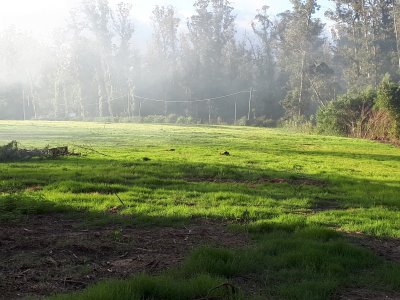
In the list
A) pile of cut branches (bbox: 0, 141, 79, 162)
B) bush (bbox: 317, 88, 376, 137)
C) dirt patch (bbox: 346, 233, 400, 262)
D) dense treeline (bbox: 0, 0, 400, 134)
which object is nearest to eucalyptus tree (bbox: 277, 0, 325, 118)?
dense treeline (bbox: 0, 0, 400, 134)

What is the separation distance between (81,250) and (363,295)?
391 centimetres

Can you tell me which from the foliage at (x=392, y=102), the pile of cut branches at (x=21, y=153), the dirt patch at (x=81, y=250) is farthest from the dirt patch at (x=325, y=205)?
the foliage at (x=392, y=102)

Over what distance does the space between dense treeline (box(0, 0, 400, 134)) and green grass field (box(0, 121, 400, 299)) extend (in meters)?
60.6

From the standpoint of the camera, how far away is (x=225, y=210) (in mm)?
10031

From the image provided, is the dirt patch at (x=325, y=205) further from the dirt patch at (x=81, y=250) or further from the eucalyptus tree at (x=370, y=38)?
the eucalyptus tree at (x=370, y=38)

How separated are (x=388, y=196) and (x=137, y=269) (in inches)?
330

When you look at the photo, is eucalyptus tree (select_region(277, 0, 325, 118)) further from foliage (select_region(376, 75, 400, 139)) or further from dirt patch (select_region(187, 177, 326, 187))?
dirt patch (select_region(187, 177, 326, 187))

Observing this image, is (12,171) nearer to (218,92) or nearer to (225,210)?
(225,210)

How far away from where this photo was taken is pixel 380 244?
7.90 meters

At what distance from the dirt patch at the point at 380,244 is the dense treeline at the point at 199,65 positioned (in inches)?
2668

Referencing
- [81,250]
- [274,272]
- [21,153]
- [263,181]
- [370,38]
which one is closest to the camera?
[274,272]

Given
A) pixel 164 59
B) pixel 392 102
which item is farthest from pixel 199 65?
pixel 392 102

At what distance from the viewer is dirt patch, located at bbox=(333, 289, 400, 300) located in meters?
5.45

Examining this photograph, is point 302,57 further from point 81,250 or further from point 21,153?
point 81,250
